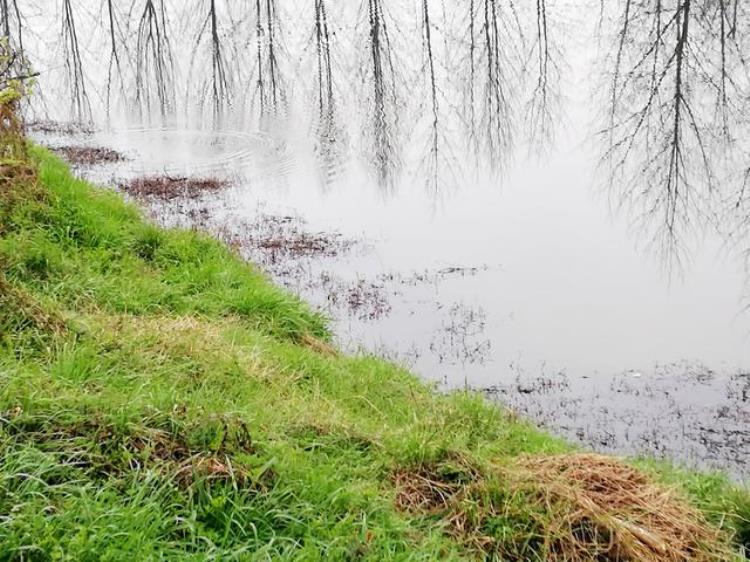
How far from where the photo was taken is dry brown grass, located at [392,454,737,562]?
131 inches

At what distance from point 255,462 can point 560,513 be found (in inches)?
61.1

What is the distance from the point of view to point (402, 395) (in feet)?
18.6

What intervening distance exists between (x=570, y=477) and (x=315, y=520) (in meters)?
1.65

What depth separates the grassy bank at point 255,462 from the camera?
2693mm

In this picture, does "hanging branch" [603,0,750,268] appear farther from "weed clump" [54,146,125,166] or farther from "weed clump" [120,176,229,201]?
"weed clump" [54,146,125,166]

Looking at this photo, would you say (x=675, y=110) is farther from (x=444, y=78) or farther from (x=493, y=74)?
(x=444, y=78)

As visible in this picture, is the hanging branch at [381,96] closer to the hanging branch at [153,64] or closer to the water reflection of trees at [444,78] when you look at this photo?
the water reflection of trees at [444,78]

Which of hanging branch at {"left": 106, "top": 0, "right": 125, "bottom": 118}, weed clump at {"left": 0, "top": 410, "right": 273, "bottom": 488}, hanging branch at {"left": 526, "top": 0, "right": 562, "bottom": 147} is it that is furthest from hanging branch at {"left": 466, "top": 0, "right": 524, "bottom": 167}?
weed clump at {"left": 0, "top": 410, "right": 273, "bottom": 488}

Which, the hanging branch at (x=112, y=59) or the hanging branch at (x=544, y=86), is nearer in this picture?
the hanging branch at (x=544, y=86)

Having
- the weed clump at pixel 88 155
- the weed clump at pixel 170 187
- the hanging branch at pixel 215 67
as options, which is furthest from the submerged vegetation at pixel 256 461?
the hanging branch at pixel 215 67

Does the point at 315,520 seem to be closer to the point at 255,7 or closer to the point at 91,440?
the point at 91,440

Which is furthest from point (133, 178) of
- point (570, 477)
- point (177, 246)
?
point (570, 477)

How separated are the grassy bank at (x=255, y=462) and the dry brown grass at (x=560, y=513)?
0.04ft

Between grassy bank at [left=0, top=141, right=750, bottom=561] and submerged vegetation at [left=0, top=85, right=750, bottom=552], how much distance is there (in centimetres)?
1
